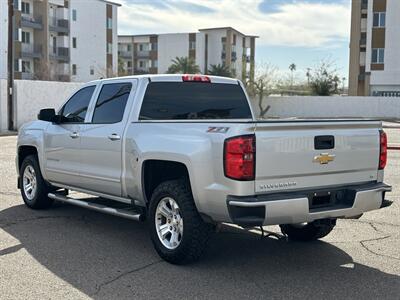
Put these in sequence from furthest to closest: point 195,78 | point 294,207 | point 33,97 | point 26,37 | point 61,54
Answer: point 61,54 → point 26,37 → point 33,97 → point 195,78 → point 294,207

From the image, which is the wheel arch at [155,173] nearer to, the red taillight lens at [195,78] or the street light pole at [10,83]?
the red taillight lens at [195,78]

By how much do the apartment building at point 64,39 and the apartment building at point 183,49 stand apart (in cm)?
2006

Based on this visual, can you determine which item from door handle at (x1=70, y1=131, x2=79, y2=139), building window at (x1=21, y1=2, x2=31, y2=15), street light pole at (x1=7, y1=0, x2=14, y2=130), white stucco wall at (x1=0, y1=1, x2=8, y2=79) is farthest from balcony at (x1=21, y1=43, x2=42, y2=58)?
door handle at (x1=70, y1=131, x2=79, y2=139)

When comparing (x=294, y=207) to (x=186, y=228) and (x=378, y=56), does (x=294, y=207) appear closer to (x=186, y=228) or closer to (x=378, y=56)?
(x=186, y=228)

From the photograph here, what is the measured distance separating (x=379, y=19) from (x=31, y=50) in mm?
35844

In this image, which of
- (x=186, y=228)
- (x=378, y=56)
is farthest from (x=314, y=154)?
(x=378, y=56)

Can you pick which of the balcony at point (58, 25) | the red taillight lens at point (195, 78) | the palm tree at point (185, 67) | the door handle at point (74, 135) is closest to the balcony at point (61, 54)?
the balcony at point (58, 25)

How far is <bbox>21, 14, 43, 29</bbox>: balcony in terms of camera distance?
179 feet

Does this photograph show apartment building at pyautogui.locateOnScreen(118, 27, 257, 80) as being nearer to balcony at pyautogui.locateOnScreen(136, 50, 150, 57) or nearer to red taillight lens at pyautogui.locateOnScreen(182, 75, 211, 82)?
balcony at pyautogui.locateOnScreen(136, 50, 150, 57)

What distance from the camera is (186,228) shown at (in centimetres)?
532

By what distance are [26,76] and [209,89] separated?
5098 cm

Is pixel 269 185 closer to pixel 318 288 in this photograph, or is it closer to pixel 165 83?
pixel 318 288

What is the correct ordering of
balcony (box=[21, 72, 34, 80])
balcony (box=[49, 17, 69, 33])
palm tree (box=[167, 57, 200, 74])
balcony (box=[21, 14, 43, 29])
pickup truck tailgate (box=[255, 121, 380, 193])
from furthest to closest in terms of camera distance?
palm tree (box=[167, 57, 200, 74])
balcony (box=[49, 17, 69, 33])
balcony (box=[21, 14, 43, 29])
balcony (box=[21, 72, 34, 80])
pickup truck tailgate (box=[255, 121, 380, 193])

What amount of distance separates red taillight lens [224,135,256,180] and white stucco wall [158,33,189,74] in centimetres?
8479
